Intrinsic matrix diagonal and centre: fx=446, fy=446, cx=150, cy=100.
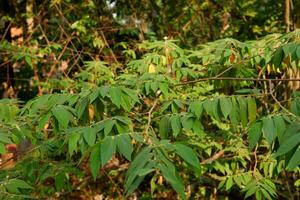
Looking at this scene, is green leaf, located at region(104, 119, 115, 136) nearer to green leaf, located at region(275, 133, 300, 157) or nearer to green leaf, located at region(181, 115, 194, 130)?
green leaf, located at region(181, 115, 194, 130)

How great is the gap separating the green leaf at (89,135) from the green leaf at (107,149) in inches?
7.3

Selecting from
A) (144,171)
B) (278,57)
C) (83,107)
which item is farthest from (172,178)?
(278,57)

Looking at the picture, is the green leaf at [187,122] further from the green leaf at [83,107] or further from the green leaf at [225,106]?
the green leaf at [83,107]

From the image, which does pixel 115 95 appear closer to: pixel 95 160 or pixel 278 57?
pixel 95 160

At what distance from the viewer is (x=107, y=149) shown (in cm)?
138

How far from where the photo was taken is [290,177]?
475cm

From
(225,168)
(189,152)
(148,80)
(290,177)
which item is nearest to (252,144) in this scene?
(189,152)

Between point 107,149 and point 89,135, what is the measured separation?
0.91 feet

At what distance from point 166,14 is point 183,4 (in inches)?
10.4

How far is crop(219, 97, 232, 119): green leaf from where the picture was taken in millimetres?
1875

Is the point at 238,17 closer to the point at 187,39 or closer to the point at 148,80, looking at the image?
the point at 187,39

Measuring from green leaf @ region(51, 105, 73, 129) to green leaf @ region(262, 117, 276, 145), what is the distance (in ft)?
2.76

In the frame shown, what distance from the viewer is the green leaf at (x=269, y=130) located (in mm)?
1514

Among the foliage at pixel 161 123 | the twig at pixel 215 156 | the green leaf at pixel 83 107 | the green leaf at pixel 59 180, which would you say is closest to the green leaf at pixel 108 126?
the foliage at pixel 161 123
